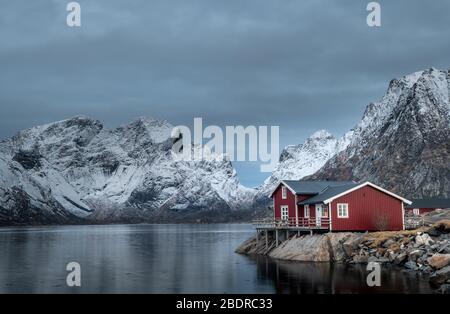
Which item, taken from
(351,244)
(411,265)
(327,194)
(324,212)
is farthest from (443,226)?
(327,194)

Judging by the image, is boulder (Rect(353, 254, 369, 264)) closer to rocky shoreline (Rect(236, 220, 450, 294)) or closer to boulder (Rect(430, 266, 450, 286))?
rocky shoreline (Rect(236, 220, 450, 294))

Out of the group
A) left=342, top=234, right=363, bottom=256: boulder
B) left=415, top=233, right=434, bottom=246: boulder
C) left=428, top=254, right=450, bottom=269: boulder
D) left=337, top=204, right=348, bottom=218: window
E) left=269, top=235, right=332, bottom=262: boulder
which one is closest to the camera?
left=428, top=254, right=450, bottom=269: boulder

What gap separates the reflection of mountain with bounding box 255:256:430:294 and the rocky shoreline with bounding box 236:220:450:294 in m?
2.18

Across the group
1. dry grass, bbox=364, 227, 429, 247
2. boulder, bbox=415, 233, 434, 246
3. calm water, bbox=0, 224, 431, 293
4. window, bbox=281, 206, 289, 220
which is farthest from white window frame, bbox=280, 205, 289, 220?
boulder, bbox=415, 233, 434, 246

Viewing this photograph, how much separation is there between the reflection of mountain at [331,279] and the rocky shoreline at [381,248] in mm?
2178

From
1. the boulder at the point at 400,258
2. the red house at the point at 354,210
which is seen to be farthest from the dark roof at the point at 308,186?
the boulder at the point at 400,258

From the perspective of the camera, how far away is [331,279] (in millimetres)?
46625

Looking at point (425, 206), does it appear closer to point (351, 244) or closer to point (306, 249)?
point (306, 249)

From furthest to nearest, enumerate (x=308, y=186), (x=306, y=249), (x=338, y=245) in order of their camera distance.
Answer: (x=308, y=186), (x=306, y=249), (x=338, y=245)

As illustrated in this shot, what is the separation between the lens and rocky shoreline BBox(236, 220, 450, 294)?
165 ft

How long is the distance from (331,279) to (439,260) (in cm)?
893

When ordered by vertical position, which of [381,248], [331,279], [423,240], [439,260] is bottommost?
[331,279]
